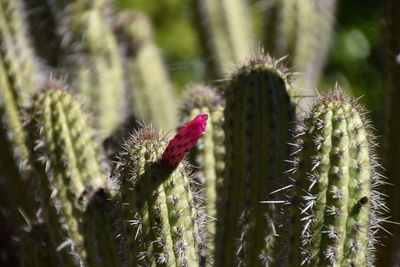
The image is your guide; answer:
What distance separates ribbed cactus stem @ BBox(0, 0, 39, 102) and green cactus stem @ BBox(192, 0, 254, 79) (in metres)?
1.09

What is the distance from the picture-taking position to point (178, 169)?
200 centimetres

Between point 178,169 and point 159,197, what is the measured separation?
0.09m

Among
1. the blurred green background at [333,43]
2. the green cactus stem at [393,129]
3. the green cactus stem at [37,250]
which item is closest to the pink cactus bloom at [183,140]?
the green cactus stem at [37,250]

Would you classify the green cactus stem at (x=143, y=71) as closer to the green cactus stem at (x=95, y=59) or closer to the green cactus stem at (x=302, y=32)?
the green cactus stem at (x=95, y=59)

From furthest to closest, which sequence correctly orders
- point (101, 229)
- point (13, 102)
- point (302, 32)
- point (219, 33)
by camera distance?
point (219, 33) → point (302, 32) → point (13, 102) → point (101, 229)

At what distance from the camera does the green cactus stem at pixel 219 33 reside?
421 cm

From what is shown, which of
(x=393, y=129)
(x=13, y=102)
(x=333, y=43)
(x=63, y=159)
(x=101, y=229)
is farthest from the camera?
(x=333, y=43)

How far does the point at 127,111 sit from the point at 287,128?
1625 mm

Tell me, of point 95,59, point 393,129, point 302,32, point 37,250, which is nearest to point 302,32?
point 302,32

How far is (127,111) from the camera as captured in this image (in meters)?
3.88

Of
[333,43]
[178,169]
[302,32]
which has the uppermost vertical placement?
[333,43]

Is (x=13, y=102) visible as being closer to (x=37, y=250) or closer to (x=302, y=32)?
(x=37, y=250)

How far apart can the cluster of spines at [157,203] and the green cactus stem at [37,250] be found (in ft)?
2.14

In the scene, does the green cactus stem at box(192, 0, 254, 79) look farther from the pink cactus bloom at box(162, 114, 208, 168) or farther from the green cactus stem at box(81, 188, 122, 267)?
the pink cactus bloom at box(162, 114, 208, 168)
